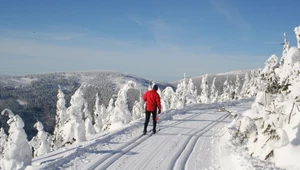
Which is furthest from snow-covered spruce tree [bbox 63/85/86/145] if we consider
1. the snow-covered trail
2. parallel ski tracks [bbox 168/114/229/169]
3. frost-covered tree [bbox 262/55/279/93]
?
frost-covered tree [bbox 262/55/279/93]

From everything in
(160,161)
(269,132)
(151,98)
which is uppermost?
(151,98)

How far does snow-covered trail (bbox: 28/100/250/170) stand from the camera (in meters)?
7.60

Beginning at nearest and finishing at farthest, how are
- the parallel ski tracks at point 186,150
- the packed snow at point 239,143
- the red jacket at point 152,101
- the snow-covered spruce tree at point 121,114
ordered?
1. the packed snow at point 239,143
2. the parallel ski tracks at point 186,150
3. the red jacket at point 152,101
4. the snow-covered spruce tree at point 121,114

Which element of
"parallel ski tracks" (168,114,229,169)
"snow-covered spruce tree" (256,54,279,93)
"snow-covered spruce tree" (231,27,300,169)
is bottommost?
"parallel ski tracks" (168,114,229,169)

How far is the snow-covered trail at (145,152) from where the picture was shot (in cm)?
760

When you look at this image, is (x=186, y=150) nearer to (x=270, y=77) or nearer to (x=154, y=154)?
(x=154, y=154)

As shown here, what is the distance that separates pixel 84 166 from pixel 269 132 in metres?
4.56

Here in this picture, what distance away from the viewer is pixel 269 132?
6871 mm

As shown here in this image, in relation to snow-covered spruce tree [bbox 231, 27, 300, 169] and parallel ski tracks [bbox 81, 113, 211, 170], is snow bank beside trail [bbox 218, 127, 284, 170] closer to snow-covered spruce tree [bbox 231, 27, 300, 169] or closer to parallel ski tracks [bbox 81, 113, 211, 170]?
snow-covered spruce tree [bbox 231, 27, 300, 169]

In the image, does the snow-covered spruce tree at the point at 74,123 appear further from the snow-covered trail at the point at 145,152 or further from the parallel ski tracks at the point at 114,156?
the parallel ski tracks at the point at 114,156

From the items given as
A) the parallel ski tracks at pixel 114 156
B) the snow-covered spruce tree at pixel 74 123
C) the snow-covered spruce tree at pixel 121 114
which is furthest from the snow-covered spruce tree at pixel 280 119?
the snow-covered spruce tree at pixel 121 114

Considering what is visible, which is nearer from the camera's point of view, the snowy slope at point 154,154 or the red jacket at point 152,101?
the snowy slope at point 154,154

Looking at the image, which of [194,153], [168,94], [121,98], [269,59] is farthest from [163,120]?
[168,94]

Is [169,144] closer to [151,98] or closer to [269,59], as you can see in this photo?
[151,98]
